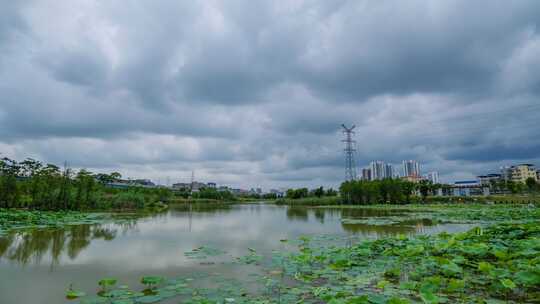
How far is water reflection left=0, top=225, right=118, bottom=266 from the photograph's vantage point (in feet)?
23.1

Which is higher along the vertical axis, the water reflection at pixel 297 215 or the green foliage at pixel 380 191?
the green foliage at pixel 380 191

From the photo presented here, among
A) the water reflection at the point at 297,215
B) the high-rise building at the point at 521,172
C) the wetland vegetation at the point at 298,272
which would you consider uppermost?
the high-rise building at the point at 521,172

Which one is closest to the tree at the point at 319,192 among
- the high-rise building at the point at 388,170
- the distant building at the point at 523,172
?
the high-rise building at the point at 388,170

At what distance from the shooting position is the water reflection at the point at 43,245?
705 cm

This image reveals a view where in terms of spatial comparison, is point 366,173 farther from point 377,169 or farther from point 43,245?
point 43,245

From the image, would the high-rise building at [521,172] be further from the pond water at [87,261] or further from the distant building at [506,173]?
the pond water at [87,261]

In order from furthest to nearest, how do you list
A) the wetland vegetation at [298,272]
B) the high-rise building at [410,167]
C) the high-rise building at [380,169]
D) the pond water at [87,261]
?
the high-rise building at [410,167] < the high-rise building at [380,169] < the pond water at [87,261] < the wetland vegetation at [298,272]

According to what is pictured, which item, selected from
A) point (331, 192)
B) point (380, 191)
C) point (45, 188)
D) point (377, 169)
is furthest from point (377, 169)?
point (45, 188)

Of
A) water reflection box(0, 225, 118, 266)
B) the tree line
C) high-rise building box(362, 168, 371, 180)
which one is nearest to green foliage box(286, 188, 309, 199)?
high-rise building box(362, 168, 371, 180)

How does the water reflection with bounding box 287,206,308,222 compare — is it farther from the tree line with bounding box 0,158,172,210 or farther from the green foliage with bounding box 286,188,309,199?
the green foliage with bounding box 286,188,309,199

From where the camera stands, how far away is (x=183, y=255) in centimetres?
734

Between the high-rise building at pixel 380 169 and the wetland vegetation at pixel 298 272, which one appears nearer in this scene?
the wetland vegetation at pixel 298 272

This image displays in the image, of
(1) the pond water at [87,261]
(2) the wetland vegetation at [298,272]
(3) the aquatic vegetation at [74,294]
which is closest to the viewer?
(2) the wetland vegetation at [298,272]

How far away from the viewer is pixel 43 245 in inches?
341
